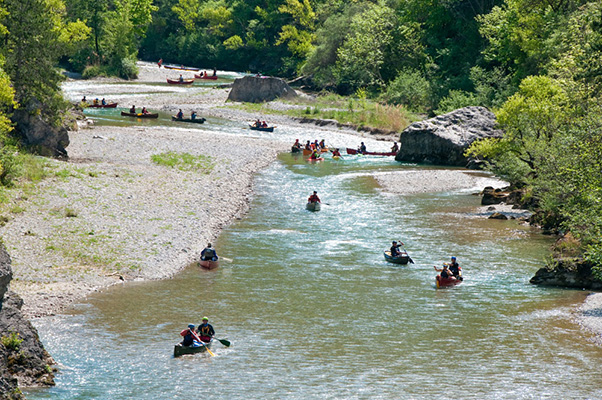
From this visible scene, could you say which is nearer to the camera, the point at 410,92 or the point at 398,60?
the point at 410,92

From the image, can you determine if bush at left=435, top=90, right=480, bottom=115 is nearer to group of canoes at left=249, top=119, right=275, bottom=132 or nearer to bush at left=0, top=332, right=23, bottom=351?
group of canoes at left=249, top=119, right=275, bottom=132

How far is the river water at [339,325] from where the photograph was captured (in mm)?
21312

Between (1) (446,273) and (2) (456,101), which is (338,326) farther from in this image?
(2) (456,101)

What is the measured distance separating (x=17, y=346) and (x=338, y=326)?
1127 cm

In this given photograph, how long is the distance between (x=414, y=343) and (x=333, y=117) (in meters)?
60.0

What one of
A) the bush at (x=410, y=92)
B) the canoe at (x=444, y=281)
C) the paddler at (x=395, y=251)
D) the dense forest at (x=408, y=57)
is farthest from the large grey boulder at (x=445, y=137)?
the canoe at (x=444, y=281)

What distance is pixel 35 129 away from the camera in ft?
157

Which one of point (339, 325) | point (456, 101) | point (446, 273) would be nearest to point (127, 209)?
point (339, 325)

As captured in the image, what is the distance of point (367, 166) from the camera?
59.6 meters

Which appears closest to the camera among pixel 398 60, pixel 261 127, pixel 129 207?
pixel 129 207

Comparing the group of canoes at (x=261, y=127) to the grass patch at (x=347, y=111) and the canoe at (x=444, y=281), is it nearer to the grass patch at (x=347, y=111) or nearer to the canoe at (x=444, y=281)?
the grass patch at (x=347, y=111)

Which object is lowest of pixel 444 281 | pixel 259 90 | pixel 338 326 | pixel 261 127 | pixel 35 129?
pixel 338 326

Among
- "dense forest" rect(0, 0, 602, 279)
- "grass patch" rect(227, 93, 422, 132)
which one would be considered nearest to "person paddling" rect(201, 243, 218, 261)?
"dense forest" rect(0, 0, 602, 279)

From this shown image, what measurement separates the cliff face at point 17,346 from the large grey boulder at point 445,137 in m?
46.1
